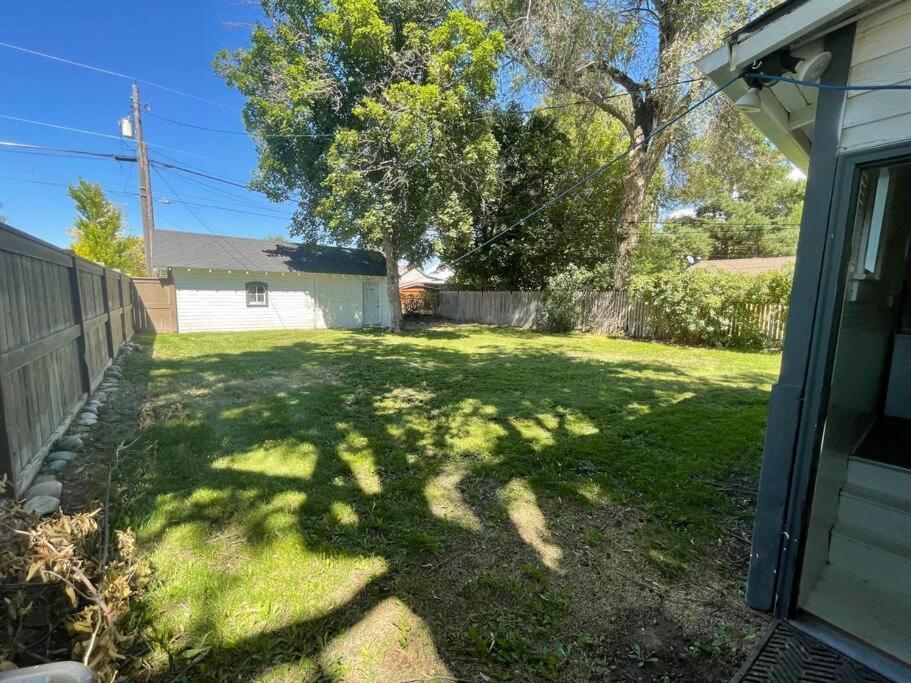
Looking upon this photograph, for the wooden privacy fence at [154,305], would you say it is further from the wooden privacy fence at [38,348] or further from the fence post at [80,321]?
the fence post at [80,321]

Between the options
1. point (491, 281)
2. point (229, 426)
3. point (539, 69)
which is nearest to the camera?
point (229, 426)

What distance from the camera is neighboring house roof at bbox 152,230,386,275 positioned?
13.4m

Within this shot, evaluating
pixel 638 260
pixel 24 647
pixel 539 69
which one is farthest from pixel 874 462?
pixel 638 260

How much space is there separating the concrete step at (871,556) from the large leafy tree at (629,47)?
419 inches

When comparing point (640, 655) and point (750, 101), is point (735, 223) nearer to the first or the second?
point (750, 101)

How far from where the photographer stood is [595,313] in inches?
528

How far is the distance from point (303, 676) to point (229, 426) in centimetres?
312

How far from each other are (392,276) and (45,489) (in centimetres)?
1177

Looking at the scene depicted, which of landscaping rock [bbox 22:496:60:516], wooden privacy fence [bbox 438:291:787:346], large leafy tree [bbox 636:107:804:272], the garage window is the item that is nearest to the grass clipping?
landscaping rock [bbox 22:496:60:516]

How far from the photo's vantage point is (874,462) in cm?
234

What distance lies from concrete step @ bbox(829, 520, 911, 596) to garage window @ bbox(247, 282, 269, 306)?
15567 millimetres

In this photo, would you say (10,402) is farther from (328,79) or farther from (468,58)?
(468,58)

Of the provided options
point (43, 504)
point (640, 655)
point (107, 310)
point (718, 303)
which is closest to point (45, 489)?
point (43, 504)

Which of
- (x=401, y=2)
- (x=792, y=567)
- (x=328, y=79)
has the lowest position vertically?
(x=792, y=567)
